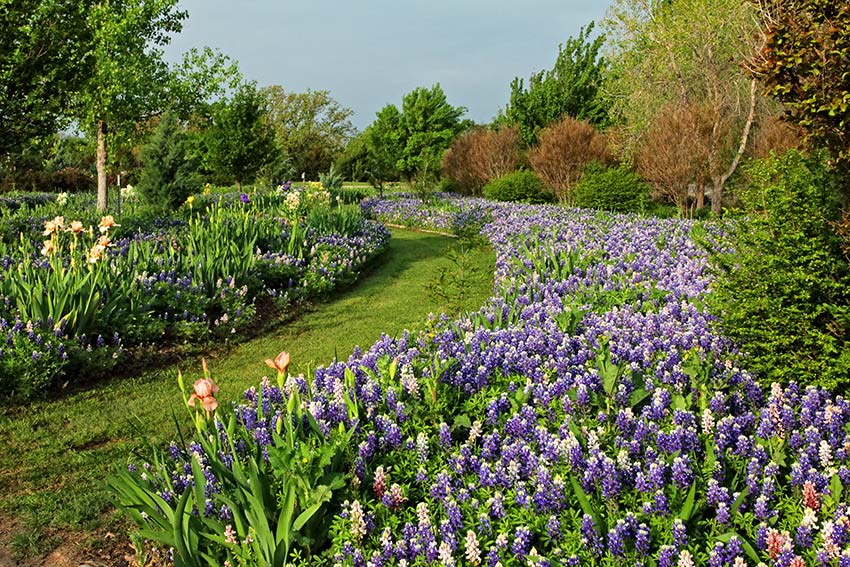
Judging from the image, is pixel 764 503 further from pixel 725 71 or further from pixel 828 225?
pixel 725 71

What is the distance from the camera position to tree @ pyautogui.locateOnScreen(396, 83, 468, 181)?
113 ft

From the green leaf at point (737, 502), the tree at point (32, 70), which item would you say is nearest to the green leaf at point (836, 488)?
the green leaf at point (737, 502)

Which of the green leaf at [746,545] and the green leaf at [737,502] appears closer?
Result: the green leaf at [746,545]

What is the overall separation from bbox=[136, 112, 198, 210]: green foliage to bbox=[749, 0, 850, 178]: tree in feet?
49.5

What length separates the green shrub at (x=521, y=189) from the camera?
22844mm

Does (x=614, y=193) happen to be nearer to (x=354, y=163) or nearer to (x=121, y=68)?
(x=121, y=68)

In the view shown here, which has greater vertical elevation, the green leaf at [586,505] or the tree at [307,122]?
the tree at [307,122]

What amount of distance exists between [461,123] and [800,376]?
119 ft

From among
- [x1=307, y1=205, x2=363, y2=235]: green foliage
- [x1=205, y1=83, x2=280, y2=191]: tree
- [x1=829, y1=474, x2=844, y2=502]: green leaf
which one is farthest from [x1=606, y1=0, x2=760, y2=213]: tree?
[x1=829, y1=474, x2=844, y2=502]: green leaf

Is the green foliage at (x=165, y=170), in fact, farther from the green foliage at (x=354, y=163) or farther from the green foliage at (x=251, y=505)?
the green foliage at (x=354, y=163)

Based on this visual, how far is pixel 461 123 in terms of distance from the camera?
127 ft

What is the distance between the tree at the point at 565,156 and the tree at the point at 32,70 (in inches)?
580

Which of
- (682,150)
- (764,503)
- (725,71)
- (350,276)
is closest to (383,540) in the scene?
(764,503)

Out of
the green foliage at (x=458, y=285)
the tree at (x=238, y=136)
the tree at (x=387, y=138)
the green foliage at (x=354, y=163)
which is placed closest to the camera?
the green foliage at (x=458, y=285)
